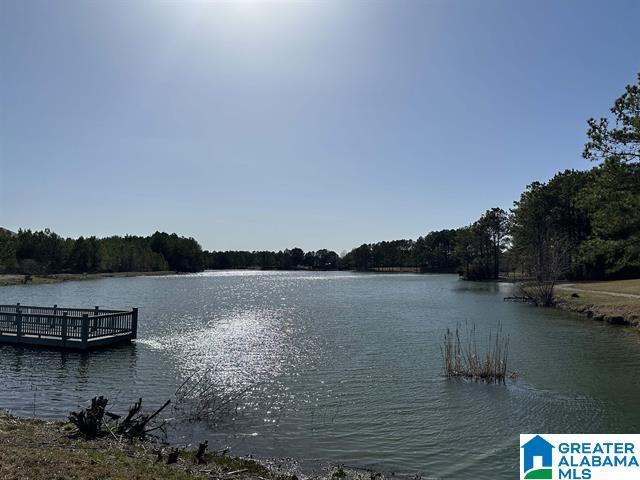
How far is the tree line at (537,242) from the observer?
24922 millimetres

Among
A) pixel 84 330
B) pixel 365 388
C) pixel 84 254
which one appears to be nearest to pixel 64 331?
pixel 84 330

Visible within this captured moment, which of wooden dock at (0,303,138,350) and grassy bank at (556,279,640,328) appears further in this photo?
grassy bank at (556,279,640,328)

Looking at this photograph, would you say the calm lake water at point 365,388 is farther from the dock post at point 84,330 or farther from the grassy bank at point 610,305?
Answer: the grassy bank at point 610,305

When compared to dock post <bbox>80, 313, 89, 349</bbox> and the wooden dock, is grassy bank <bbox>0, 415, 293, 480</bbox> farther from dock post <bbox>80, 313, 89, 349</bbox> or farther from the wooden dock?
the wooden dock

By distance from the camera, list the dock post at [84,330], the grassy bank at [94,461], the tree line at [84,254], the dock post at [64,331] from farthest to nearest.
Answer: the tree line at [84,254] < the dock post at [64,331] < the dock post at [84,330] < the grassy bank at [94,461]

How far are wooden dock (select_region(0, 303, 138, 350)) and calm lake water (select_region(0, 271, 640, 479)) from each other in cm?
87

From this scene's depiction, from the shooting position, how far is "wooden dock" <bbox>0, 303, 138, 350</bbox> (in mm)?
22641

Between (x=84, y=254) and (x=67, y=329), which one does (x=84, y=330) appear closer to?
(x=67, y=329)

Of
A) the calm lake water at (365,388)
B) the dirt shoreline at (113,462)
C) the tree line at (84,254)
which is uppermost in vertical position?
the tree line at (84,254)

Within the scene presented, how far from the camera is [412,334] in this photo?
28234 mm

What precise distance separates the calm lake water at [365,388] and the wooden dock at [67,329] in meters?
0.87

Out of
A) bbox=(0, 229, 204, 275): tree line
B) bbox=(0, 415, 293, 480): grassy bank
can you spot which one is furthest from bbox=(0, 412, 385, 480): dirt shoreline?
bbox=(0, 229, 204, 275): tree line

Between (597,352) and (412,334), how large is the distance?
9.58 m

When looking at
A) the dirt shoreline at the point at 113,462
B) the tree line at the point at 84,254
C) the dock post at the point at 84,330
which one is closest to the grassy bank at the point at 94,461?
the dirt shoreline at the point at 113,462
